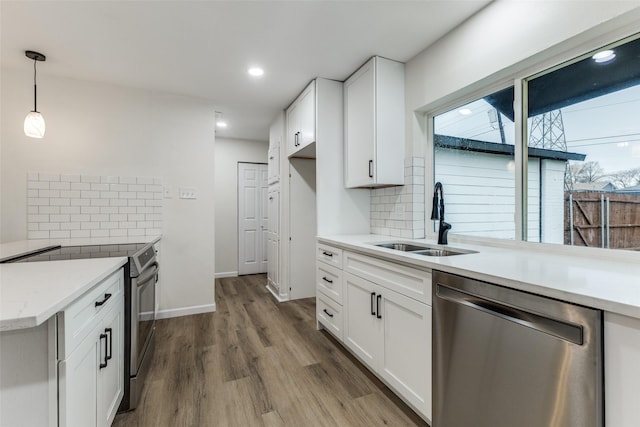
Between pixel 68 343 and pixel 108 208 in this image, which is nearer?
pixel 68 343

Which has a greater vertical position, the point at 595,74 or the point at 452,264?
the point at 595,74

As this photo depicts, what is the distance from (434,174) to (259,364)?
210 cm

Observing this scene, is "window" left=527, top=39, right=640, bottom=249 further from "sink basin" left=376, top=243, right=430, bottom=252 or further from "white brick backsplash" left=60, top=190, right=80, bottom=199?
"white brick backsplash" left=60, top=190, right=80, bottom=199

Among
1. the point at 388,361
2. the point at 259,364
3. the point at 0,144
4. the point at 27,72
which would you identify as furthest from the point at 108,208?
the point at 388,361

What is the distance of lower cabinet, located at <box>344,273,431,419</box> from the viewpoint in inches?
59.2

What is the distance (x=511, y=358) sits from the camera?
109cm

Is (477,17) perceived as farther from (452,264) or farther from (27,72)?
(27,72)

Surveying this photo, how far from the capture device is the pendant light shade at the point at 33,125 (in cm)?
218

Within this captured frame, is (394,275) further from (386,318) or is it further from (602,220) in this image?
(602,220)

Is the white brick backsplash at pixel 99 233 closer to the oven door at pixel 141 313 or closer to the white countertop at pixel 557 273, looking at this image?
the oven door at pixel 141 313

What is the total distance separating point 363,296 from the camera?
6.77 feet

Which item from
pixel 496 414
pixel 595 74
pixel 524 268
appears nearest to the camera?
pixel 496 414

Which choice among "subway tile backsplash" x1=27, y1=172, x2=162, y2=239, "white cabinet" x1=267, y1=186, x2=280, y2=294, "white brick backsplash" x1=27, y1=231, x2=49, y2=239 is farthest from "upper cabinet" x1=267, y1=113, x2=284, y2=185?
"white brick backsplash" x1=27, y1=231, x2=49, y2=239

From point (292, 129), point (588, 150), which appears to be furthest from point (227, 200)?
point (588, 150)
